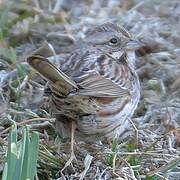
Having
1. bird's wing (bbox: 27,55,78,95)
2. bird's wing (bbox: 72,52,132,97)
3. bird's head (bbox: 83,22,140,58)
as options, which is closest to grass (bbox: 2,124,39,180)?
bird's wing (bbox: 27,55,78,95)

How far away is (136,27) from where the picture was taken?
657cm

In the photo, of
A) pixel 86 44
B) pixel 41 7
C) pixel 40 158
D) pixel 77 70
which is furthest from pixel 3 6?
pixel 40 158

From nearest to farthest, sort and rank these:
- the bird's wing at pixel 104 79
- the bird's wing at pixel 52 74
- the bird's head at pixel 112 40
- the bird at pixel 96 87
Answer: the bird's wing at pixel 52 74, the bird at pixel 96 87, the bird's wing at pixel 104 79, the bird's head at pixel 112 40

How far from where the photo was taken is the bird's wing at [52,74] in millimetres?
3934

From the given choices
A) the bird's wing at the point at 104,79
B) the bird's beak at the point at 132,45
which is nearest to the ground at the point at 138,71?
the bird's wing at the point at 104,79

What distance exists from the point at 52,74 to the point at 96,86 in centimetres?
43

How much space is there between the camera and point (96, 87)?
14.4 ft

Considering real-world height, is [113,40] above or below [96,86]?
above

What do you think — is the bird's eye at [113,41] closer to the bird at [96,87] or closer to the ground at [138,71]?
the bird at [96,87]

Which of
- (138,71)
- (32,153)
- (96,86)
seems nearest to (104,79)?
(96,86)

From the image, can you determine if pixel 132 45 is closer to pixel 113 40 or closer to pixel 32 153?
pixel 113 40

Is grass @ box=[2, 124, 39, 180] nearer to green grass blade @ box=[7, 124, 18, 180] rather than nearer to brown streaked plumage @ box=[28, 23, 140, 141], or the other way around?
green grass blade @ box=[7, 124, 18, 180]

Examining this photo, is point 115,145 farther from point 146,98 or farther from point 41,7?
point 41,7

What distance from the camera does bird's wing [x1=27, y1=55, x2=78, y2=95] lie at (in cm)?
393
